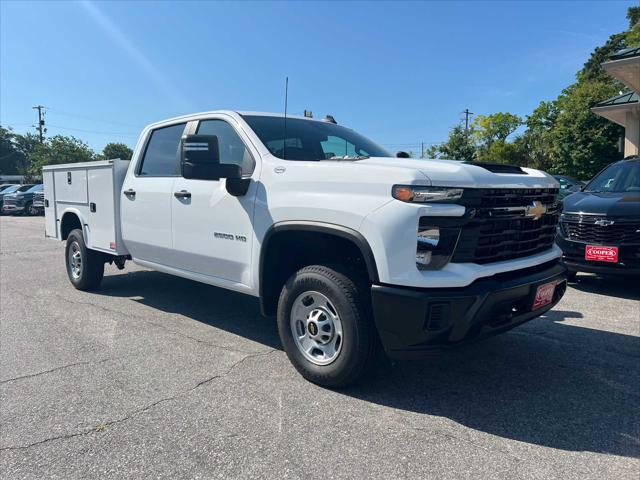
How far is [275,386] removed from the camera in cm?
354

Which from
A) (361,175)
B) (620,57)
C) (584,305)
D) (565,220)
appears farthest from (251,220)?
(620,57)

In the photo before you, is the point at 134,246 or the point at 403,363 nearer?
the point at 403,363

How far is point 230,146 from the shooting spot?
14.1 feet

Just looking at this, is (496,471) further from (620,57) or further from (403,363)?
(620,57)

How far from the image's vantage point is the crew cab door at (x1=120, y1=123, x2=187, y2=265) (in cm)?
489

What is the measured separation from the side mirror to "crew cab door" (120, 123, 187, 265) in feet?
3.57

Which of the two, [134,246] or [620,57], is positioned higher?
[620,57]

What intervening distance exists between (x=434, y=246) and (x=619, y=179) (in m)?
5.49

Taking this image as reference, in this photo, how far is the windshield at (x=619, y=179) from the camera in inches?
268

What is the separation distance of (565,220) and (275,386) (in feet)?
15.6

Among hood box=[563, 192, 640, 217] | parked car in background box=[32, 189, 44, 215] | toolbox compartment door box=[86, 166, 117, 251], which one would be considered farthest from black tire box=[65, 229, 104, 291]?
parked car in background box=[32, 189, 44, 215]

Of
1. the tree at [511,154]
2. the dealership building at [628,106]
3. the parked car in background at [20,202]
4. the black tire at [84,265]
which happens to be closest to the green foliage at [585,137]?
the dealership building at [628,106]

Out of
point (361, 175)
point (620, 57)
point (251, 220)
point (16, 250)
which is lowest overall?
point (16, 250)

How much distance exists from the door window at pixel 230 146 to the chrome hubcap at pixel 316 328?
3.81 ft
